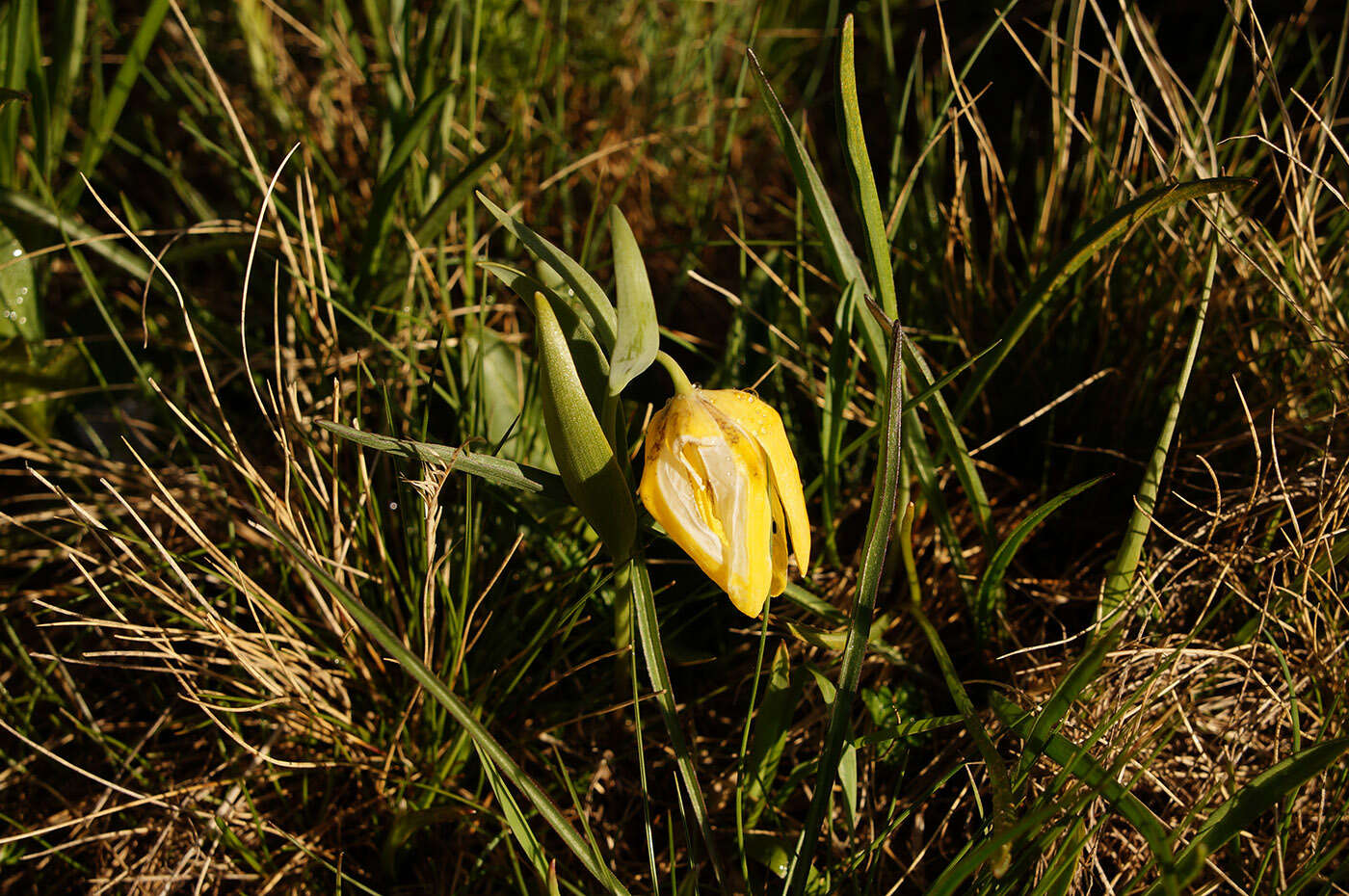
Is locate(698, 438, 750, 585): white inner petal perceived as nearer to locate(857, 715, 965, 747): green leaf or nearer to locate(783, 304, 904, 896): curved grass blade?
locate(783, 304, 904, 896): curved grass blade

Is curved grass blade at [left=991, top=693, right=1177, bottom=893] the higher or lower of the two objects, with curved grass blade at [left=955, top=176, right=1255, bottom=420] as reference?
lower

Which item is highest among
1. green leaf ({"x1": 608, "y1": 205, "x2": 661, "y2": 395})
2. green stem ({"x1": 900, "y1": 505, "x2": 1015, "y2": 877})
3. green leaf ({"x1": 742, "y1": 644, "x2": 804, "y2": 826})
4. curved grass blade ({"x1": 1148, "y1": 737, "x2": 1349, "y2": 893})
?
green leaf ({"x1": 608, "y1": 205, "x2": 661, "y2": 395})

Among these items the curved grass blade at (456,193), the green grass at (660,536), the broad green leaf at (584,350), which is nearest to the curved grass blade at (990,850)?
the green grass at (660,536)

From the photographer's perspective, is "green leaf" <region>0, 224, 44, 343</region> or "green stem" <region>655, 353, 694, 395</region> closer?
"green stem" <region>655, 353, 694, 395</region>

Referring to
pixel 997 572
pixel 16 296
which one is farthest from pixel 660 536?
pixel 16 296

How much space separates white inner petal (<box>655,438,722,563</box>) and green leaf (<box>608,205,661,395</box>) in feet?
0.22

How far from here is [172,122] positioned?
1771mm

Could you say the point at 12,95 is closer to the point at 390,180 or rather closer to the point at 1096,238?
the point at 390,180

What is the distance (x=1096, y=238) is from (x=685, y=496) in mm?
426

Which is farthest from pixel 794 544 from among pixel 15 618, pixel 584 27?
pixel 584 27

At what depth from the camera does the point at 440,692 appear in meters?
0.65

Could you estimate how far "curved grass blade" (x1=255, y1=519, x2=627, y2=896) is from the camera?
60cm

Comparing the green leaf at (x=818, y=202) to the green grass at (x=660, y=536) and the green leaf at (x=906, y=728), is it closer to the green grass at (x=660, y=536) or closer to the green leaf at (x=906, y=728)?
the green grass at (x=660, y=536)

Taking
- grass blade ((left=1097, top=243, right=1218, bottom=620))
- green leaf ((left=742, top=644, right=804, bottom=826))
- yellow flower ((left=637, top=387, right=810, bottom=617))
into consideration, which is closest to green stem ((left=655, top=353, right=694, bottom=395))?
yellow flower ((left=637, top=387, right=810, bottom=617))
